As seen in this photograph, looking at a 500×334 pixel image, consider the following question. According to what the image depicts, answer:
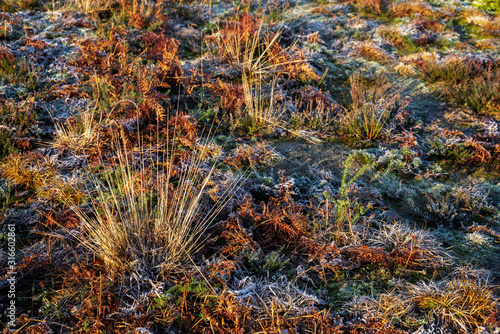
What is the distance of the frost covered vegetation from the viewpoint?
2.78 metres

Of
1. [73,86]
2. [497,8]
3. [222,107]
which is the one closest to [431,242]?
[222,107]

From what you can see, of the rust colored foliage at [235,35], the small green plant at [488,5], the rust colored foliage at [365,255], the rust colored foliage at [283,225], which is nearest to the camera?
the rust colored foliage at [365,255]

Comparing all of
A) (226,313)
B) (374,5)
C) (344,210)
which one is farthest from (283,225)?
(374,5)

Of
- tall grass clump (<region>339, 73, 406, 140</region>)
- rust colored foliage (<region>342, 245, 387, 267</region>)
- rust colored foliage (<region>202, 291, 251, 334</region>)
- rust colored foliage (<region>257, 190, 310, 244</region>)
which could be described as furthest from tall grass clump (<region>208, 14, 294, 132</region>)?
rust colored foliage (<region>202, 291, 251, 334</region>)

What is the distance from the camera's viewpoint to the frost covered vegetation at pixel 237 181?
9.13 feet

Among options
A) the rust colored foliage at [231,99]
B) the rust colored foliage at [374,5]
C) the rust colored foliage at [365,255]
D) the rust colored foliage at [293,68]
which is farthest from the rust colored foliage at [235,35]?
the rust colored foliage at [365,255]

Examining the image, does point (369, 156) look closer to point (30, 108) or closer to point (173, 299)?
point (173, 299)

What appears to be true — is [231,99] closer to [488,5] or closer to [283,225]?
[283,225]

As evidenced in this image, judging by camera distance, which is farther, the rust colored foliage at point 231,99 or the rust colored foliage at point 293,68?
the rust colored foliage at point 293,68

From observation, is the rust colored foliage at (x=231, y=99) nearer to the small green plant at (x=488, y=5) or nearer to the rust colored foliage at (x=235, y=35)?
the rust colored foliage at (x=235, y=35)

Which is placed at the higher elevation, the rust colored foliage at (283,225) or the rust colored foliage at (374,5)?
the rust colored foliage at (374,5)

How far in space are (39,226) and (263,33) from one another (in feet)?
17.6

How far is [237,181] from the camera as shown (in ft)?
12.2

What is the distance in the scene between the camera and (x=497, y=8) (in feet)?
30.9
